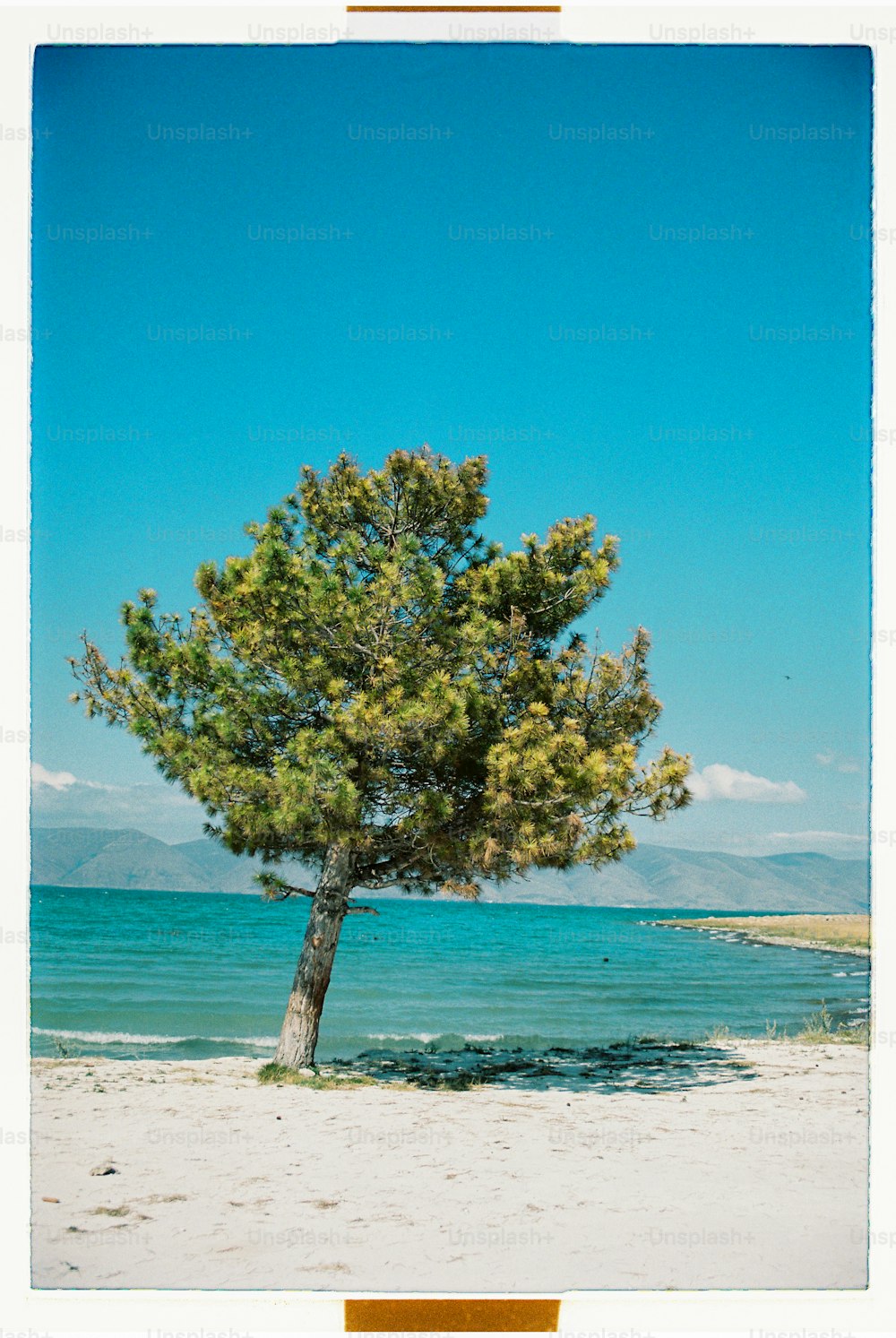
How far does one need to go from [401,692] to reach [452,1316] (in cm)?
366

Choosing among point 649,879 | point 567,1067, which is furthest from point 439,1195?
point 649,879

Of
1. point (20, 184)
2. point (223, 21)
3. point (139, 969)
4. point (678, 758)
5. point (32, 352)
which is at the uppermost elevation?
point (223, 21)

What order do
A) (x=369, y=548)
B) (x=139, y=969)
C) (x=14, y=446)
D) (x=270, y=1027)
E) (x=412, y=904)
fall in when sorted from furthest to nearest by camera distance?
(x=412, y=904) < (x=139, y=969) < (x=270, y=1027) < (x=369, y=548) < (x=14, y=446)

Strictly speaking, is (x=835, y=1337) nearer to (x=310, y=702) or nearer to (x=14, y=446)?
(x=310, y=702)

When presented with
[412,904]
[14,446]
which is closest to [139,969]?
[14,446]

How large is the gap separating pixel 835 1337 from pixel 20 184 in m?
6.30

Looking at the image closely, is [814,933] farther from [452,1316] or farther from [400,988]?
[452,1316]

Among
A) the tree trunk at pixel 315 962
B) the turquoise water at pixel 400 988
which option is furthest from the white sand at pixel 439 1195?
the turquoise water at pixel 400 988

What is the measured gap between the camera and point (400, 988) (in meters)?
20.8

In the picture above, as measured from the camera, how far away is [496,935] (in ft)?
148

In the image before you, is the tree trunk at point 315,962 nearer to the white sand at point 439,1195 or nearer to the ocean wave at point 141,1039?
the white sand at point 439,1195

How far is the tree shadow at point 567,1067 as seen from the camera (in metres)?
8.22

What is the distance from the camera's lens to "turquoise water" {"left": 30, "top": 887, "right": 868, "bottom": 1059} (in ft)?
43.7

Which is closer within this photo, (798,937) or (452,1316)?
(452,1316)
